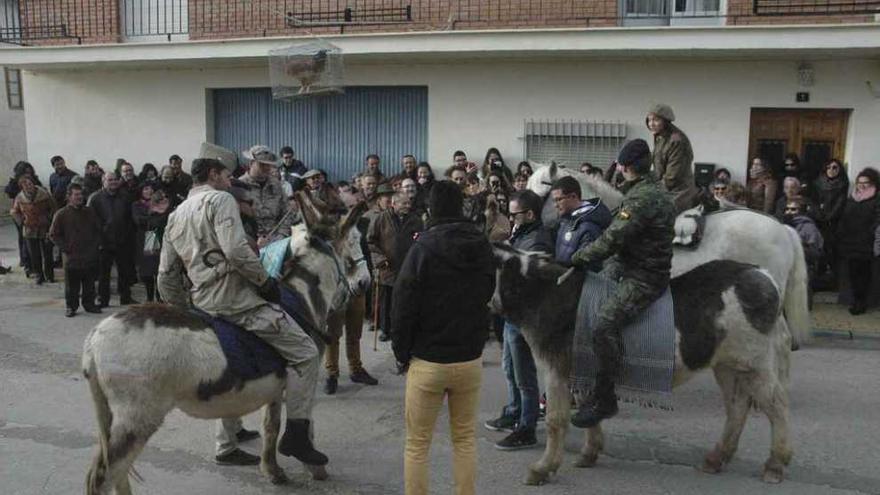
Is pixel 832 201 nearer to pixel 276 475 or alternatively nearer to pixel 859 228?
pixel 859 228

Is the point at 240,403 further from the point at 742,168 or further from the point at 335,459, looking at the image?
the point at 742,168

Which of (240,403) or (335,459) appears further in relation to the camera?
(335,459)

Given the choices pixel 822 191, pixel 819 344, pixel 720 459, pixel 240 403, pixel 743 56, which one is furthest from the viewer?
pixel 743 56

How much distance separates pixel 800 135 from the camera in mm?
11977

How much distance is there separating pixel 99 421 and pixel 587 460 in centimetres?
339

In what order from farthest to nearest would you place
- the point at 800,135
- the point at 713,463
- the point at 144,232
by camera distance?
1. the point at 800,135
2. the point at 144,232
3. the point at 713,463

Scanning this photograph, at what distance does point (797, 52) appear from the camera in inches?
442

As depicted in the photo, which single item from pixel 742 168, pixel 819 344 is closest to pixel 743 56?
pixel 742 168

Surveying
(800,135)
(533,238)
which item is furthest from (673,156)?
(800,135)

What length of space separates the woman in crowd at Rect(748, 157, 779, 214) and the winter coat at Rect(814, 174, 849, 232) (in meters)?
0.64

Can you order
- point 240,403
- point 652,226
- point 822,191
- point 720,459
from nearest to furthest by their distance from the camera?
point 240,403 < point 652,226 < point 720,459 < point 822,191

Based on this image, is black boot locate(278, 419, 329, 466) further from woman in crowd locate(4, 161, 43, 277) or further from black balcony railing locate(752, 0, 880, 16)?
woman in crowd locate(4, 161, 43, 277)

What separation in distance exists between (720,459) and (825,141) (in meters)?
8.29

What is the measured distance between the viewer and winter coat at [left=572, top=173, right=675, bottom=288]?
198 inches
